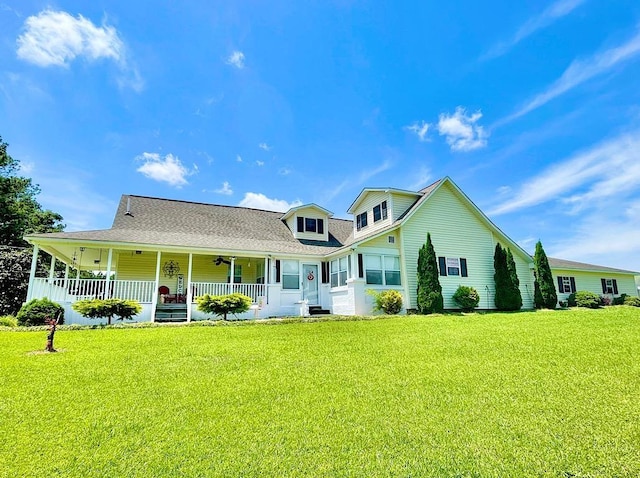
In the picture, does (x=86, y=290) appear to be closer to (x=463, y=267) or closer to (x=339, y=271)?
(x=339, y=271)

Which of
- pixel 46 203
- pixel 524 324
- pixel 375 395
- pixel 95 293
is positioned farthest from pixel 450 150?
pixel 46 203

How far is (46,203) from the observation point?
131ft

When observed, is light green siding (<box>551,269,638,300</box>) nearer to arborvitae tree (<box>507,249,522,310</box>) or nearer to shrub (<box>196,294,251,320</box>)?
arborvitae tree (<box>507,249,522,310</box>)

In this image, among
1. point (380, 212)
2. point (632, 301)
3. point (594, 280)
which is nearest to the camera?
point (380, 212)

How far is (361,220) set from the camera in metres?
21.2

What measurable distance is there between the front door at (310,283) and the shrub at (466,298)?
7091mm

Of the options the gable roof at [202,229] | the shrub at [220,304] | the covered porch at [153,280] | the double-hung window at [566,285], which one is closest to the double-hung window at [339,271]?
the gable roof at [202,229]

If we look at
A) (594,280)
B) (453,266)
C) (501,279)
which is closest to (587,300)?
(594,280)

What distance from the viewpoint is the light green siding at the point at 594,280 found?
2422cm

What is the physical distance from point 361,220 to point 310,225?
3.11m

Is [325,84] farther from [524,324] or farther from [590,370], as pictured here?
[590,370]

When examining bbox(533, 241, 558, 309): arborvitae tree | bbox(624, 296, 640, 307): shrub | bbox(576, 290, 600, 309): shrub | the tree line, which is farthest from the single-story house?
the tree line

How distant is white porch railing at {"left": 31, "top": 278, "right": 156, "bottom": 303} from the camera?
43.8ft

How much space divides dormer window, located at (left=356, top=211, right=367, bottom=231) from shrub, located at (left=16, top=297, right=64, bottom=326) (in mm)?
14956
